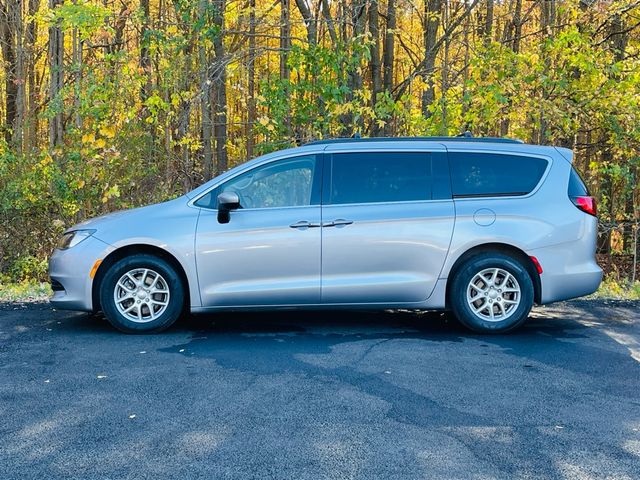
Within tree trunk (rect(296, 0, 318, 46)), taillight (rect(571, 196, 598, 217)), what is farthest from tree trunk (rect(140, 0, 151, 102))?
taillight (rect(571, 196, 598, 217))

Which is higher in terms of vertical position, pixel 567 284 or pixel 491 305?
pixel 567 284

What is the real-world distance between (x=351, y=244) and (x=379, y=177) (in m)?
0.74

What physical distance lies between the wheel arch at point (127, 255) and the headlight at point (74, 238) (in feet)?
1.06

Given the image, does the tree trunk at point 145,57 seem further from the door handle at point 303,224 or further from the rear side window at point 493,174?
the rear side window at point 493,174

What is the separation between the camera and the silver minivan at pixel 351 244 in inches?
274

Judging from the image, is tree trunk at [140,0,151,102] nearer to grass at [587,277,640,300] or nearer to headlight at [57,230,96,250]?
headlight at [57,230,96,250]

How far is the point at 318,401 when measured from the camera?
480 centimetres

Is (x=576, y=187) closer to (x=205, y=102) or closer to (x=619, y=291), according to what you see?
(x=619, y=291)

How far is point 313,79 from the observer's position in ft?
40.1

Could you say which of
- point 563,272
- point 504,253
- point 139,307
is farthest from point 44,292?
point 563,272

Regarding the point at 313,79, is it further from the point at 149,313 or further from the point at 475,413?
the point at 475,413

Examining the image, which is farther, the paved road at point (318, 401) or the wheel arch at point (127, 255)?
the wheel arch at point (127, 255)

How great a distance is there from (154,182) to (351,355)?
7.90 meters

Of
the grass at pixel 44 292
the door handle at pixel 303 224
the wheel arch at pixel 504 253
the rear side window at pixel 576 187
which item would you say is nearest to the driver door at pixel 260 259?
the door handle at pixel 303 224
